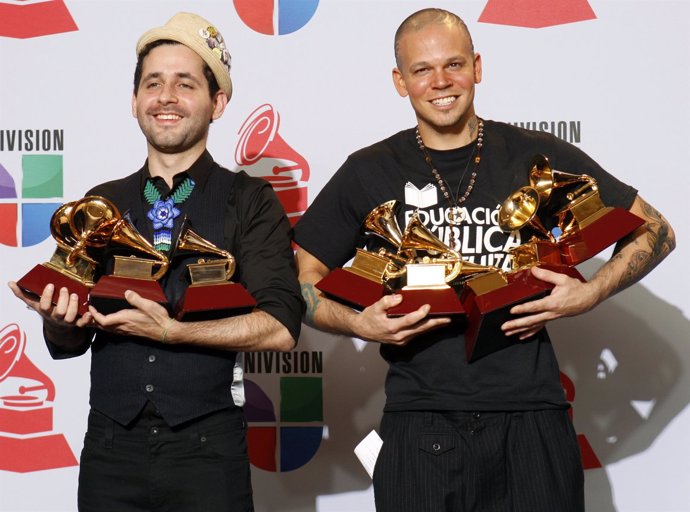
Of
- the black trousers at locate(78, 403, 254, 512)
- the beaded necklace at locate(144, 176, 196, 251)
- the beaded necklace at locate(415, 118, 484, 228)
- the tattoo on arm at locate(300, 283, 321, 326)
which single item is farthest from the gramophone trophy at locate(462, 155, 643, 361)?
the beaded necklace at locate(144, 176, 196, 251)

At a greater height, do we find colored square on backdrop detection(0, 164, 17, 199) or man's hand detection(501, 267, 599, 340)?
colored square on backdrop detection(0, 164, 17, 199)

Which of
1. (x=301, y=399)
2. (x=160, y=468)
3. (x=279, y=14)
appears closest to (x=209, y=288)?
(x=160, y=468)

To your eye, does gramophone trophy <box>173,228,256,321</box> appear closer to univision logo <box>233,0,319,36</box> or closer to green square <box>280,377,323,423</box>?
green square <box>280,377,323,423</box>

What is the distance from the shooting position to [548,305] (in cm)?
220

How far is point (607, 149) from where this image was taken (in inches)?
127

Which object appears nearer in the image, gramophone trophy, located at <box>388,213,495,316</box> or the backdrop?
gramophone trophy, located at <box>388,213,495,316</box>

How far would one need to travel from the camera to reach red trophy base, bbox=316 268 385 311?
2.24 m

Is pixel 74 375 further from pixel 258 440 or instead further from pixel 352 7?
pixel 352 7

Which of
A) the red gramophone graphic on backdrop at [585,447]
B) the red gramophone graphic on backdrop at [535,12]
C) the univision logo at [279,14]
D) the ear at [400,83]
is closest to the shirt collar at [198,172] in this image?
the ear at [400,83]

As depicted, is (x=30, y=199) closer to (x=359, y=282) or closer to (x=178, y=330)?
(x=178, y=330)

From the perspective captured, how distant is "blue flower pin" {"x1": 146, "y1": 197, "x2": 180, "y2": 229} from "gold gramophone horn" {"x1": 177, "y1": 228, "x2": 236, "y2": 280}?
11cm

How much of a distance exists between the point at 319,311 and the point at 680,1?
1702mm

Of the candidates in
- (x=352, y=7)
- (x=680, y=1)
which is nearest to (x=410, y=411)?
(x=352, y=7)

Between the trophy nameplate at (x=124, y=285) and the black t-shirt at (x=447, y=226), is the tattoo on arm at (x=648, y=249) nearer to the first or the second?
the black t-shirt at (x=447, y=226)
